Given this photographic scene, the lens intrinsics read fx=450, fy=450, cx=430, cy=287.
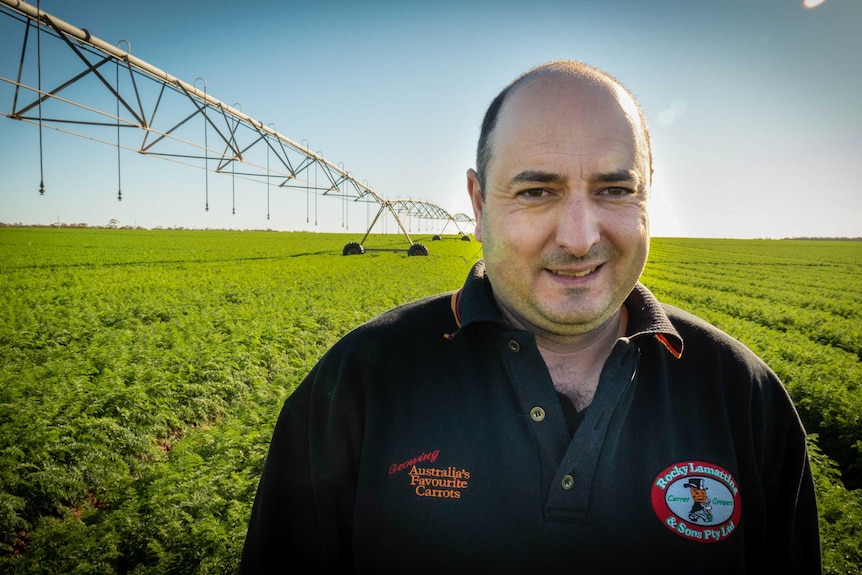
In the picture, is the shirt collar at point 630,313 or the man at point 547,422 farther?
the shirt collar at point 630,313

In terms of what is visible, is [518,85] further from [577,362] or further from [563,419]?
[563,419]

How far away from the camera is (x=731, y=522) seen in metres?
1.34

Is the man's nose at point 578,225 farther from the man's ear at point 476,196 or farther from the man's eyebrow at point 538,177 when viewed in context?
the man's ear at point 476,196

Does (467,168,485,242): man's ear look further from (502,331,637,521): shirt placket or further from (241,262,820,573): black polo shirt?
(502,331,637,521): shirt placket

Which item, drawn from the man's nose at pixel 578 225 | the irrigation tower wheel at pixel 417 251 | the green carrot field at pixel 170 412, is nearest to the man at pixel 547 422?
the man's nose at pixel 578 225

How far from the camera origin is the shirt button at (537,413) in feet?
4.44

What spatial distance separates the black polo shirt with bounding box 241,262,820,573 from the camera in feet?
4.16

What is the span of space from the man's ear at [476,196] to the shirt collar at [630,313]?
187 mm

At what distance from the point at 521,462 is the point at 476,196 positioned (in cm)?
92

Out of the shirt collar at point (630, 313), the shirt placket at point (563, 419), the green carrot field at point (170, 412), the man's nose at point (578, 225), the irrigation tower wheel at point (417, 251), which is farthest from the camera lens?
the irrigation tower wheel at point (417, 251)

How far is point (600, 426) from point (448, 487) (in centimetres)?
49

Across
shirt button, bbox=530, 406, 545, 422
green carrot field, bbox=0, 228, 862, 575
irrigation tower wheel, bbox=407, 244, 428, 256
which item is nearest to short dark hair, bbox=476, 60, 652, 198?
shirt button, bbox=530, 406, 545, 422

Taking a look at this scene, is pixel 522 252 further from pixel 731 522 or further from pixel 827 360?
pixel 827 360

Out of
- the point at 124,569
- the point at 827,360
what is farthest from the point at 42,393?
the point at 827,360
